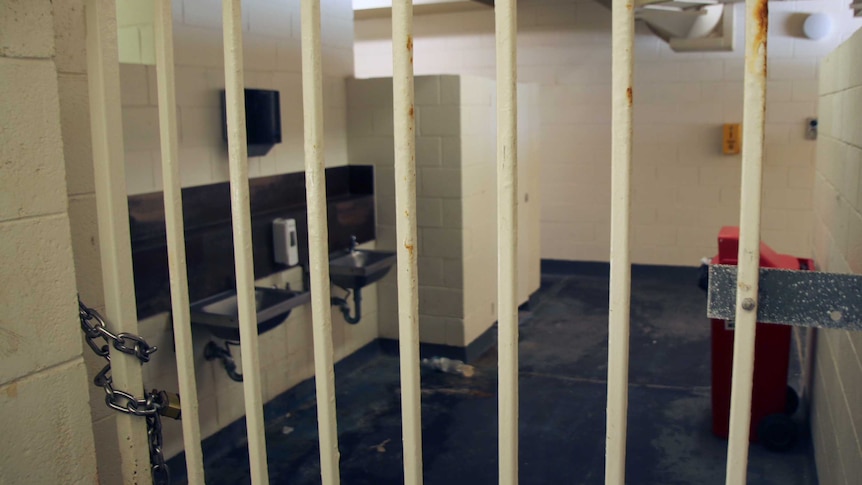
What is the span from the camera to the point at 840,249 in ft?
8.68

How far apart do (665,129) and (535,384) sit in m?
3.20

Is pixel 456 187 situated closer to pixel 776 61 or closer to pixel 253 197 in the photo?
pixel 253 197

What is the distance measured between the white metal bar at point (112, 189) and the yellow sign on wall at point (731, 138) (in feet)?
19.4

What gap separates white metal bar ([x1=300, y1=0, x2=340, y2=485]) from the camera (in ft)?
3.54

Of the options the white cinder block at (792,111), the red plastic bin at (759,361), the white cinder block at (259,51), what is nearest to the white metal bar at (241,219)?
the red plastic bin at (759,361)

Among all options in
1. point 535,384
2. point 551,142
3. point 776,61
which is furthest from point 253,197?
point 776,61

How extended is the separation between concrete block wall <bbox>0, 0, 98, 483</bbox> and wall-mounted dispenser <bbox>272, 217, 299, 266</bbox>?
2555 millimetres

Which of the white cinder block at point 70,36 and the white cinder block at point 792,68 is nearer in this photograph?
the white cinder block at point 70,36

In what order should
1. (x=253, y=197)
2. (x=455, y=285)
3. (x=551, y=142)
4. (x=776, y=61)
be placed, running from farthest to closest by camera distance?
(x=551, y=142), (x=776, y=61), (x=455, y=285), (x=253, y=197)

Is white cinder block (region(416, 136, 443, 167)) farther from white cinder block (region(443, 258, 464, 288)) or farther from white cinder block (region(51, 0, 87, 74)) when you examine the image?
white cinder block (region(51, 0, 87, 74))

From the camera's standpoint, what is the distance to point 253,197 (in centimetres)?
377

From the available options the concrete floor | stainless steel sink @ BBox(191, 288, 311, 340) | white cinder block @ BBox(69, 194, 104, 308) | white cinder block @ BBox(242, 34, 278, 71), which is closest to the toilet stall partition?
white cinder block @ BBox(69, 194, 104, 308)

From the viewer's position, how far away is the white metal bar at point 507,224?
3.16ft

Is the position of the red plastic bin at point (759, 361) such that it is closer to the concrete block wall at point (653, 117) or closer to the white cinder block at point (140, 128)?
the white cinder block at point (140, 128)
